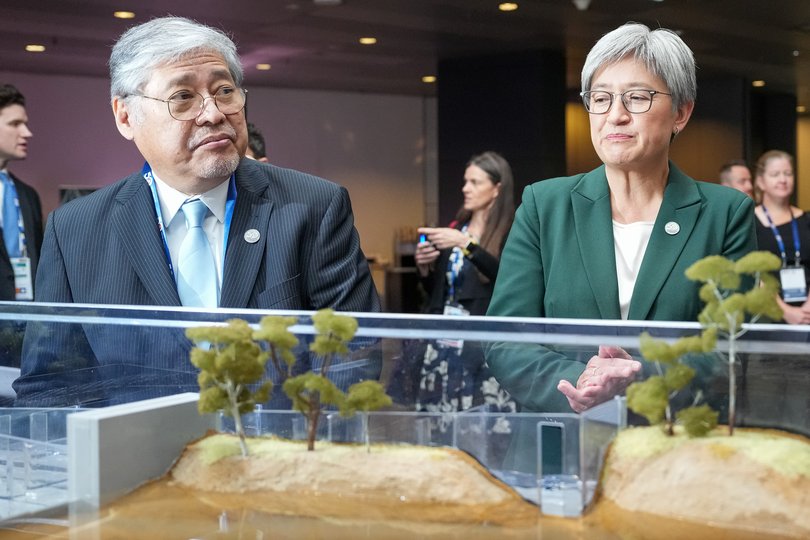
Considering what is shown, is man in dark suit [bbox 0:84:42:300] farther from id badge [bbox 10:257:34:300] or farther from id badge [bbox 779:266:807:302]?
id badge [bbox 779:266:807:302]

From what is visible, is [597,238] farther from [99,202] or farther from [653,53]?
[99,202]

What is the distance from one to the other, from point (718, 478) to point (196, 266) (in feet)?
4.37

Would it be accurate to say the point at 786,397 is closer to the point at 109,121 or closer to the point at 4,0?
the point at 4,0

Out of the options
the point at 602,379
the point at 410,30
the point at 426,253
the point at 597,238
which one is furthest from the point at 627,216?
the point at 410,30

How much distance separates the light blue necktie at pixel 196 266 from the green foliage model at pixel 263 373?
808 millimetres

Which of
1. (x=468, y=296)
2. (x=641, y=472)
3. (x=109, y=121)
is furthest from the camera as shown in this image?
(x=109, y=121)

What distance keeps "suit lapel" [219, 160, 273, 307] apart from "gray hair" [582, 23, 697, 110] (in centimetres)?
79

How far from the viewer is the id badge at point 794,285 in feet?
18.2

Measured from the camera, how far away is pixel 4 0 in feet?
28.5

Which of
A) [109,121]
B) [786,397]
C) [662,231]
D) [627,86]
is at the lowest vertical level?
[786,397]

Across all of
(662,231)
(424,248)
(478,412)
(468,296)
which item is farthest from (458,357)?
(424,248)

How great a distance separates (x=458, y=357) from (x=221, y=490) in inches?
15.5

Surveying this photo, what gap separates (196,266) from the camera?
2.17 m

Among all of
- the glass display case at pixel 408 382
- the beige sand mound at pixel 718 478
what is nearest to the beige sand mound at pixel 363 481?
the glass display case at pixel 408 382
